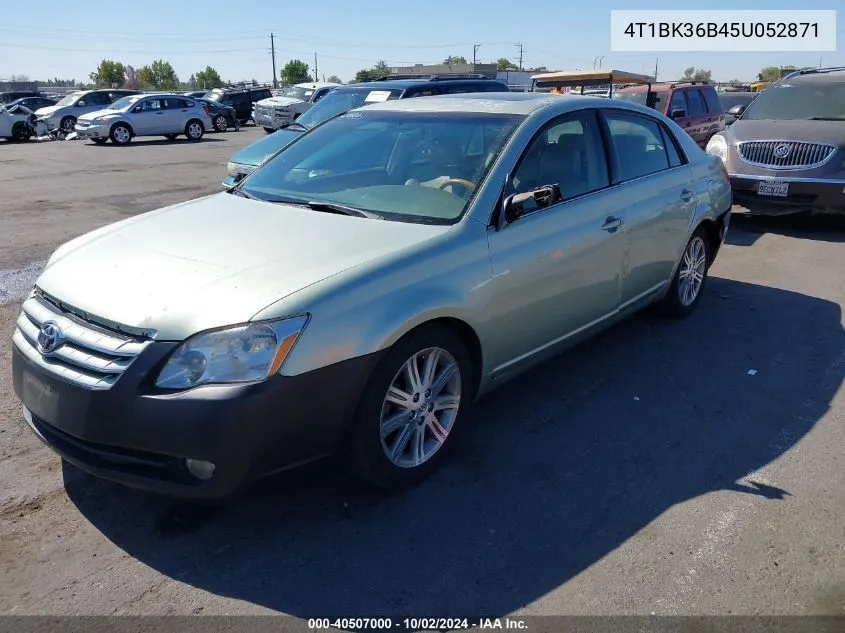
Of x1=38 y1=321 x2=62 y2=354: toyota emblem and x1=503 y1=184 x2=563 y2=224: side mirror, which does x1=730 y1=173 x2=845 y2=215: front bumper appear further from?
x1=38 y1=321 x2=62 y2=354: toyota emblem

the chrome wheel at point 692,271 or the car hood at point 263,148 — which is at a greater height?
the car hood at point 263,148

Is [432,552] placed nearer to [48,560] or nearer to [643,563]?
[643,563]

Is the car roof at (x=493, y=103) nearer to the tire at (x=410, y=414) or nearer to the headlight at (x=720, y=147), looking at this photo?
the tire at (x=410, y=414)

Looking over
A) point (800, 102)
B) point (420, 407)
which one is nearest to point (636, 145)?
point (420, 407)

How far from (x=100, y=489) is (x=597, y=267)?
2.91 metres

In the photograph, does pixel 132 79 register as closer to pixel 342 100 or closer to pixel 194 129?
pixel 194 129

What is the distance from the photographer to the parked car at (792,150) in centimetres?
865

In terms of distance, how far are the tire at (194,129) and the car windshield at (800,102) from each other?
66.1ft

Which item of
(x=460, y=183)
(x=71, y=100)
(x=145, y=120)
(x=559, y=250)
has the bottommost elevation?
(x=559, y=250)

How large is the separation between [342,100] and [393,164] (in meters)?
7.27

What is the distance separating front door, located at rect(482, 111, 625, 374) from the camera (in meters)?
3.70

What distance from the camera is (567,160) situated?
4285 millimetres

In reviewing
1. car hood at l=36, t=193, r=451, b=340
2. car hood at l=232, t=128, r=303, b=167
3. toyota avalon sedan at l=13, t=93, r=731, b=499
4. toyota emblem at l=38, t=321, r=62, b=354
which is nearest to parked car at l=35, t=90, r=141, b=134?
car hood at l=232, t=128, r=303, b=167

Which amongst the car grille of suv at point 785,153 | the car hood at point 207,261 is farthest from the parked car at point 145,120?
the car hood at point 207,261
